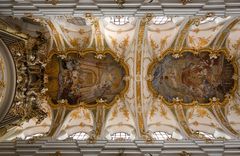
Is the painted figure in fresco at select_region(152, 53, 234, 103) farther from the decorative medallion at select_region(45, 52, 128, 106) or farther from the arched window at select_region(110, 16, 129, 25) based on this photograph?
the arched window at select_region(110, 16, 129, 25)

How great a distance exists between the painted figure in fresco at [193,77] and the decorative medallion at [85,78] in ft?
6.81

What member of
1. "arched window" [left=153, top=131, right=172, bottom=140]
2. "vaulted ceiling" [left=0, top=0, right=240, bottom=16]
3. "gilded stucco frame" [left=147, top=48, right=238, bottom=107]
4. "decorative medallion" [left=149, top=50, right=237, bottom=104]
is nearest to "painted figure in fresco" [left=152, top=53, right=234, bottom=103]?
"decorative medallion" [left=149, top=50, right=237, bottom=104]

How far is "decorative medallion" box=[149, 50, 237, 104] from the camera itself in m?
18.4

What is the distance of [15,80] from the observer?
42.2 feet

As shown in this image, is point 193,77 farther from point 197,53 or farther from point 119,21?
point 119,21

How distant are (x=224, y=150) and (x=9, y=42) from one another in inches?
368

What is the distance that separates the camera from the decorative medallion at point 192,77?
18.4 m

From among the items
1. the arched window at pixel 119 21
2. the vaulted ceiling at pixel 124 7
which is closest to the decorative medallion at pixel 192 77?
the arched window at pixel 119 21

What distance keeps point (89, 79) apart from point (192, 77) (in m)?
5.46

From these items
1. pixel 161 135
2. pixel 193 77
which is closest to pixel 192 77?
pixel 193 77

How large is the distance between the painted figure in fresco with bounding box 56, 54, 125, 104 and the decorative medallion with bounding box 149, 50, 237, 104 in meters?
1.98

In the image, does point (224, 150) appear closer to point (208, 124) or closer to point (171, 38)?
point (208, 124)

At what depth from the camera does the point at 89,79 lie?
18578 mm

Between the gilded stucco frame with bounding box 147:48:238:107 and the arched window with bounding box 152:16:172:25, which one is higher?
the arched window with bounding box 152:16:172:25
